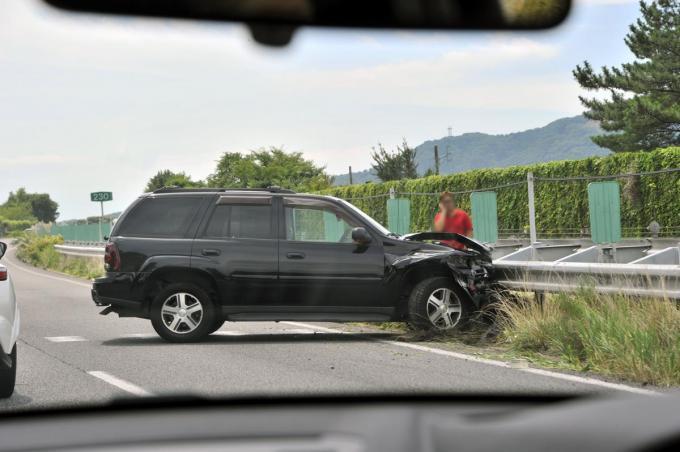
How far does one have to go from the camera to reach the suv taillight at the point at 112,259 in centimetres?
1213

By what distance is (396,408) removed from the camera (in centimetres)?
213

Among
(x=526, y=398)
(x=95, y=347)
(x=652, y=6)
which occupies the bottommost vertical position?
(x=95, y=347)

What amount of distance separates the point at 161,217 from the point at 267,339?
6.42 feet

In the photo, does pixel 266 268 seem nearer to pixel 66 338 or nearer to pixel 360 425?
pixel 66 338

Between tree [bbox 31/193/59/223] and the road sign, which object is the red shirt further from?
tree [bbox 31/193/59/223]

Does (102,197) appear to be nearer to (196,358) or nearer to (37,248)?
(37,248)

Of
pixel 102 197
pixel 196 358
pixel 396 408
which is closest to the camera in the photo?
pixel 396 408

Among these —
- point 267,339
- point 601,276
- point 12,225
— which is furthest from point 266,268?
point 12,225

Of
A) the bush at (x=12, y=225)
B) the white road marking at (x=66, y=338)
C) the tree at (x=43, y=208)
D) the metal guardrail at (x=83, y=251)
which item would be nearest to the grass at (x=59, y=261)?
the metal guardrail at (x=83, y=251)

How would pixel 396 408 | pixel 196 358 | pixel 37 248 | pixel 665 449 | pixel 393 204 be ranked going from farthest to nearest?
pixel 37 248
pixel 393 204
pixel 196 358
pixel 396 408
pixel 665 449

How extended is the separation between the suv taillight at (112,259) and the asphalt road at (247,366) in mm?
893

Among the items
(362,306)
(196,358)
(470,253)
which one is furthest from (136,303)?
(470,253)

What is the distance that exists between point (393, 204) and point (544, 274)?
934 cm

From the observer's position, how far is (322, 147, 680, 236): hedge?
27078 mm
